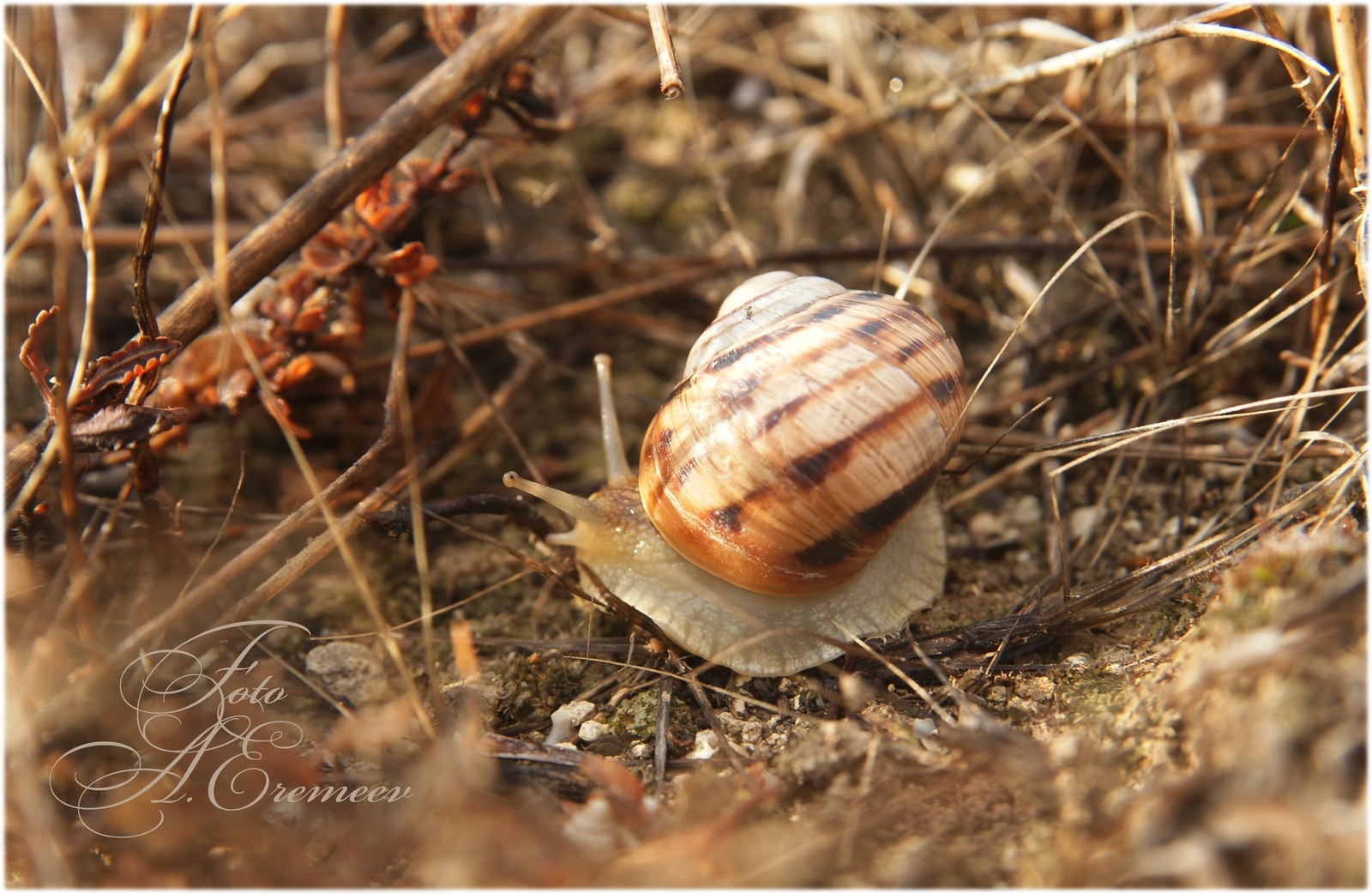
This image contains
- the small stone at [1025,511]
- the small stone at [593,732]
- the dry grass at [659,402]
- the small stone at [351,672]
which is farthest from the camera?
the small stone at [1025,511]

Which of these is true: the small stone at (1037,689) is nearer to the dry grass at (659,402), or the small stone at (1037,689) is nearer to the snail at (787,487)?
the dry grass at (659,402)

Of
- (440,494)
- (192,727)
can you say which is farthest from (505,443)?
(192,727)

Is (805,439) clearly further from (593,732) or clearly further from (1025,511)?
(1025,511)

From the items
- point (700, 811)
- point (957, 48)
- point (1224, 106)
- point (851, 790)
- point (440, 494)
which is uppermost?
point (957, 48)

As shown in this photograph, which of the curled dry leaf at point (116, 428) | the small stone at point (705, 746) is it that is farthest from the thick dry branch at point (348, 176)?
the small stone at point (705, 746)

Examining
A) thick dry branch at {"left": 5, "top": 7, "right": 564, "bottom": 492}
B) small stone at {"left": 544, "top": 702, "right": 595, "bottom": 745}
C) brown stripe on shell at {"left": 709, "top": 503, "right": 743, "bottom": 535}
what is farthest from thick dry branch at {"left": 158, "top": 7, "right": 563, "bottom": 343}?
small stone at {"left": 544, "top": 702, "right": 595, "bottom": 745}

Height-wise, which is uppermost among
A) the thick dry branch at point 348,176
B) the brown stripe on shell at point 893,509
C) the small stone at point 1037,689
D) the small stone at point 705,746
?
the thick dry branch at point 348,176

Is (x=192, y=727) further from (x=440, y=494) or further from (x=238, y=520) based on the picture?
(x=440, y=494)

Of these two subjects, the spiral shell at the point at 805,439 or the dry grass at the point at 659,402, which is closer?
the dry grass at the point at 659,402
